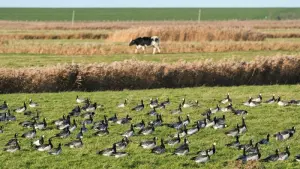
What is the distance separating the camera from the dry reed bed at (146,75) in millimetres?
29906

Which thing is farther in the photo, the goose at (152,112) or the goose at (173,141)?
the goose at (152,112)

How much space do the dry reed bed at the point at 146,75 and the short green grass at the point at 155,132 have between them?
170 cm

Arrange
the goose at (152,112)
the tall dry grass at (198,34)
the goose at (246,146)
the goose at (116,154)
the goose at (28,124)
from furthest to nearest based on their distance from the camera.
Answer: the tall dry grass at (198,34) < the goose at (152,112) < the goose at (28,124) < the goose at (246,146) < the goose at (116,154)

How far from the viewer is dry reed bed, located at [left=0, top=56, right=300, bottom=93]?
29906mm

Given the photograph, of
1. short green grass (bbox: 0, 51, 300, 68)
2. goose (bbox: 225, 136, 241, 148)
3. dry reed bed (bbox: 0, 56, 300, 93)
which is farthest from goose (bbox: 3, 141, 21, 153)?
short green grass (bbox: 0, 51, 300, 68)

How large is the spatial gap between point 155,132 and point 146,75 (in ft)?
40.5

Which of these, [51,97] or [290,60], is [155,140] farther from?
[290,60]

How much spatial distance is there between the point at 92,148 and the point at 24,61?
24797 millimetres

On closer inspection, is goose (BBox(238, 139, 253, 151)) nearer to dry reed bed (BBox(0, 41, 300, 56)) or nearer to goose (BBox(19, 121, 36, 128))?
goose (BBox(19, 121, 36, 128))

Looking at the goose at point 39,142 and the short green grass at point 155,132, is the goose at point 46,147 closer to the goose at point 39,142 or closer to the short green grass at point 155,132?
the short green grass at point 155,132

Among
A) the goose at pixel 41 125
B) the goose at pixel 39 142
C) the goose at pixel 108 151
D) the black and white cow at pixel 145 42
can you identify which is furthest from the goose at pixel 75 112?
the black and white cow at pixel 145 42

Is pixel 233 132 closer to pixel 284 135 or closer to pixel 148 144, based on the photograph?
pixel 284 135

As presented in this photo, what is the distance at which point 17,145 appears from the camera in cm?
1694

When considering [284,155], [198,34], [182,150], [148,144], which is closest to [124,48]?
[198,34]
